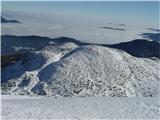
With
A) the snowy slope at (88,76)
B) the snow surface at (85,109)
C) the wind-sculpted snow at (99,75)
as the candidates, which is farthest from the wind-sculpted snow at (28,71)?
the snow surface at (85,109)

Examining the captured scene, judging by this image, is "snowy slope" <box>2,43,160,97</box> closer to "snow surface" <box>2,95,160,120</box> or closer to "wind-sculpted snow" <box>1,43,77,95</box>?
"wind-sculpted snow" <box>1,43,77,95</box>

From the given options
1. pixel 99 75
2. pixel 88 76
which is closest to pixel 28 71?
pixel 88 76

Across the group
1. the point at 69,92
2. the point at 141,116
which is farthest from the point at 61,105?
the point at 69,92

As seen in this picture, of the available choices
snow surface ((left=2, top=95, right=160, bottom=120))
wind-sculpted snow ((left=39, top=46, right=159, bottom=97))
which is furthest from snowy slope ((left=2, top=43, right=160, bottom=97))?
snow surface ((left=2, top=95, right=160, bottom=120))

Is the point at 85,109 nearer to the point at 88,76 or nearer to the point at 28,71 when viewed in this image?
the point at 88,76

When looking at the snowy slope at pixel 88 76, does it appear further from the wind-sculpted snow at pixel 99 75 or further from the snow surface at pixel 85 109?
the snow surface at pixel 85 109

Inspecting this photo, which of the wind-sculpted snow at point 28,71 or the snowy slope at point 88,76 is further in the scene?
the wind-sculpted snow at point 28,71
